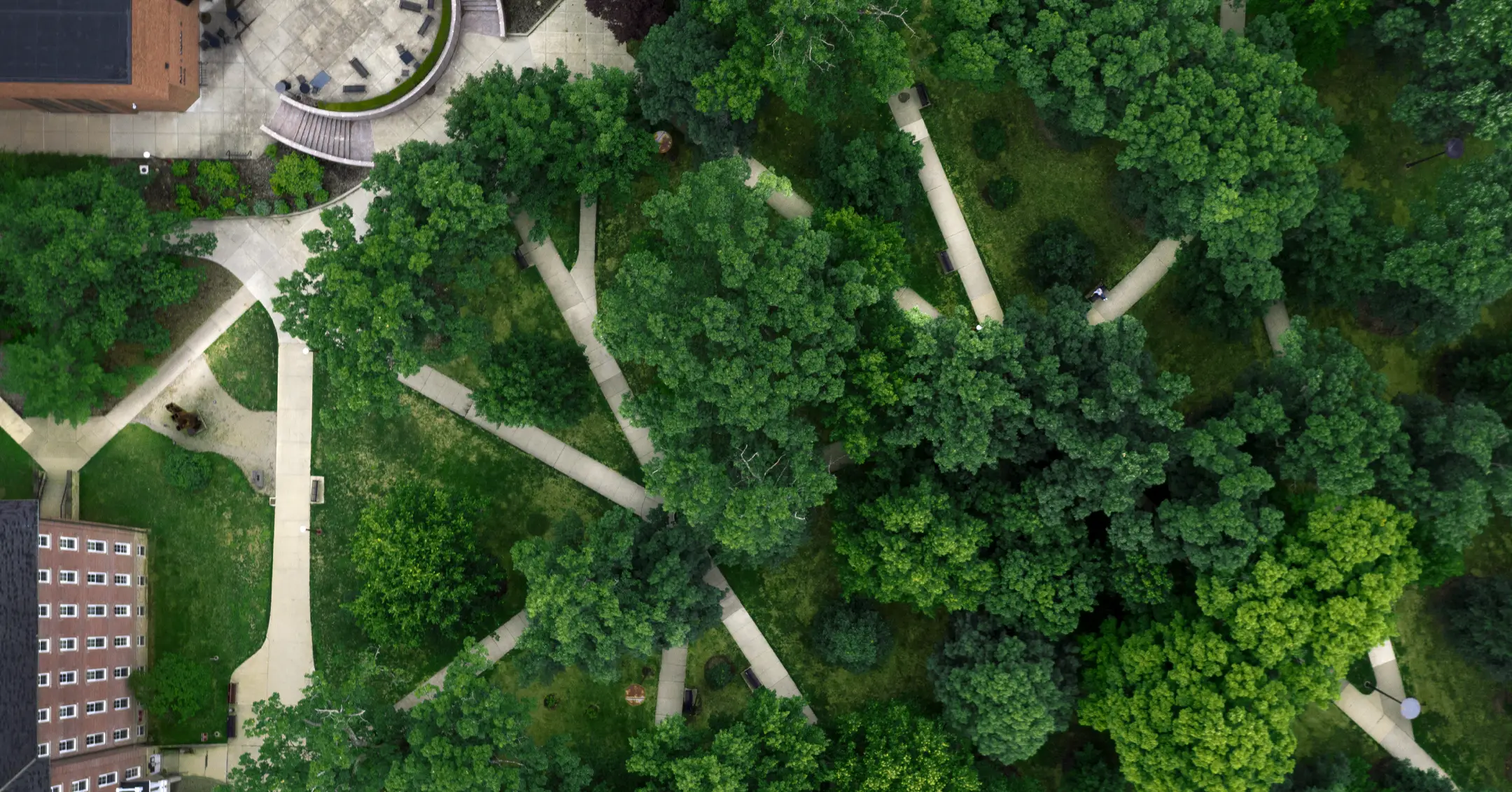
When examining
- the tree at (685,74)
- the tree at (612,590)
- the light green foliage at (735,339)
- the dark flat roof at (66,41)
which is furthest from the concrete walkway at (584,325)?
the dark flat roof at (66,41)

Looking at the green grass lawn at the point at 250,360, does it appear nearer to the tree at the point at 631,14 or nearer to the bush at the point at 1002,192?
the tree at the point at 631,14

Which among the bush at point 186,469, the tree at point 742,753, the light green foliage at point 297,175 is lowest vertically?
the tree at point 742,753

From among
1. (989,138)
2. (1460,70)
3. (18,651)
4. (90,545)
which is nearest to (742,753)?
(18,651)

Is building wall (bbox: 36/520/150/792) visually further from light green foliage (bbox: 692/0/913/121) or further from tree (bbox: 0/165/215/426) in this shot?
light green foliage (bbox: 692/0/913/121)

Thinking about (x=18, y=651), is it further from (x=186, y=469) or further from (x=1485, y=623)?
(x=1485, y=623)

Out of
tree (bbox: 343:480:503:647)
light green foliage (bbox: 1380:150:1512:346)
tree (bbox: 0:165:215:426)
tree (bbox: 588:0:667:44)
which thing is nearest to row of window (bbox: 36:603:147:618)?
tree (bbox: 0:165:215:426)
